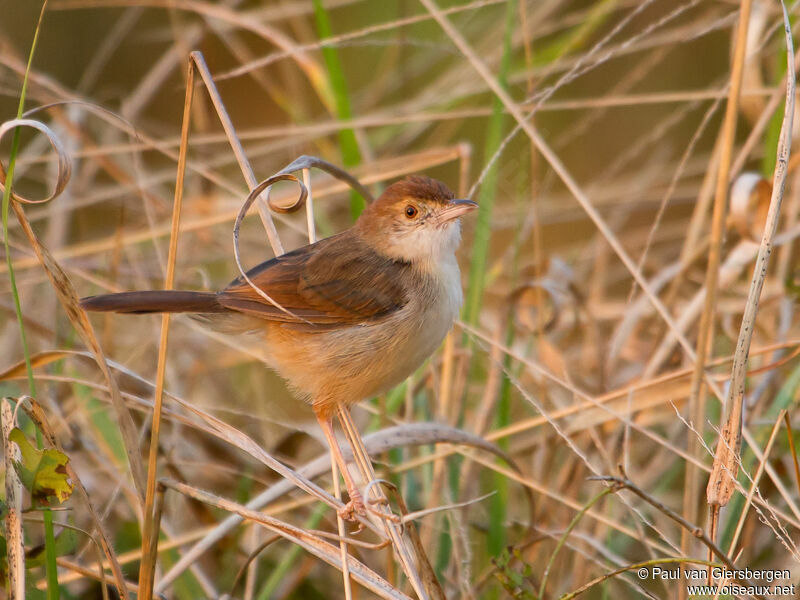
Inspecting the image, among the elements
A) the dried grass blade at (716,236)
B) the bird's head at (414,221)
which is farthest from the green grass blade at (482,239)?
the dried grass blade at (716,236)

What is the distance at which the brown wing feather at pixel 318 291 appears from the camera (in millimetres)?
2697

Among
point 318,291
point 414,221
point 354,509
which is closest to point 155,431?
point 354,509

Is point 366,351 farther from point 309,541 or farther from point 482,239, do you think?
point 482,239

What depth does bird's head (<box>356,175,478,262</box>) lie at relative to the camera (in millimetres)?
2879

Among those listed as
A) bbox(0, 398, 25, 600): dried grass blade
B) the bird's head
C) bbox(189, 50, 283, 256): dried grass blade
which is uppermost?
bbox(189, 50, 283, 256): dried grass blade

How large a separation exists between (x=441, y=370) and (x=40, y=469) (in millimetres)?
1878

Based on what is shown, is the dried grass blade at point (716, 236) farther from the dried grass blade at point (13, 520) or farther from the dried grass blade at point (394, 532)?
the dried grass blade at point (13, 520)

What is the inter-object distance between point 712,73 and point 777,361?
4027 mm

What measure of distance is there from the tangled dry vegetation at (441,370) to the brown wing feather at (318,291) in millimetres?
119

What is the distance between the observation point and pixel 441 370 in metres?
3.49

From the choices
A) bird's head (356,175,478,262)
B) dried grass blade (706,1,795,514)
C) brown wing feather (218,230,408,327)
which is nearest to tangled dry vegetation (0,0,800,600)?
dried grass blade (706,1,795,514)

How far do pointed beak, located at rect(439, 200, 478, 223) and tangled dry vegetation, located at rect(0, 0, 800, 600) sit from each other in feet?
0.65

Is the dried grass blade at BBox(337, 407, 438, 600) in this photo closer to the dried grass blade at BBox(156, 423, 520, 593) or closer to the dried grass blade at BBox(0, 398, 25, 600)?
the dried grass blade at BBox(156, 423, 520, 593)

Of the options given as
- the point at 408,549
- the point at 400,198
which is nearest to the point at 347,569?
the point at 408,549
